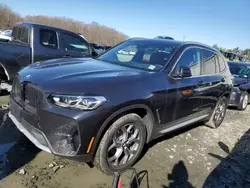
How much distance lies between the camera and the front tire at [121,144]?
300 centimetres

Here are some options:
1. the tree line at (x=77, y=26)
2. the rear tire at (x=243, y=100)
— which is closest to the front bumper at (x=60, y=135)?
the rear tire at (x=243, y=100)

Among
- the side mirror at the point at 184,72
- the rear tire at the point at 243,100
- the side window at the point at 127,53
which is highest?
the side window at the point at 127,53

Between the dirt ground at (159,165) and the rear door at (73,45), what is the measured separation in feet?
8.93

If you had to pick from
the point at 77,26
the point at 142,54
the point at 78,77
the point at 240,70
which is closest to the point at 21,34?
the point at 142,54

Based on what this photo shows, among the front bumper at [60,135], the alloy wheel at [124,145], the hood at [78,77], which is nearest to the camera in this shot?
the front bumper at [60,135]

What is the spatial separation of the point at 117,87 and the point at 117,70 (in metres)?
0.58

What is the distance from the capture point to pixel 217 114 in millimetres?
5746

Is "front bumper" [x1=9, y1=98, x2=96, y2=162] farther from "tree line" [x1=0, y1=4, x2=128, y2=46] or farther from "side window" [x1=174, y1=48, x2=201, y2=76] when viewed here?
"tree line" [x1=0, y1=4, x2=128, y2=46]

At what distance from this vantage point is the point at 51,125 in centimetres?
274

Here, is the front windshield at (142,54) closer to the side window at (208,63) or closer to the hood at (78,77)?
the hood at (78,77)

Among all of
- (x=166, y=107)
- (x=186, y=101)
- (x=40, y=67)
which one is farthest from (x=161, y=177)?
(x=40, y=67)

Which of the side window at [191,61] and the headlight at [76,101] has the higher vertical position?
the side window at [191,61]

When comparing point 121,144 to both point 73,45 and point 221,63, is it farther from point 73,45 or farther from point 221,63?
point 73,45

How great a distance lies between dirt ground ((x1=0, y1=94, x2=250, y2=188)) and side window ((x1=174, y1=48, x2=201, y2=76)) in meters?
1.37
